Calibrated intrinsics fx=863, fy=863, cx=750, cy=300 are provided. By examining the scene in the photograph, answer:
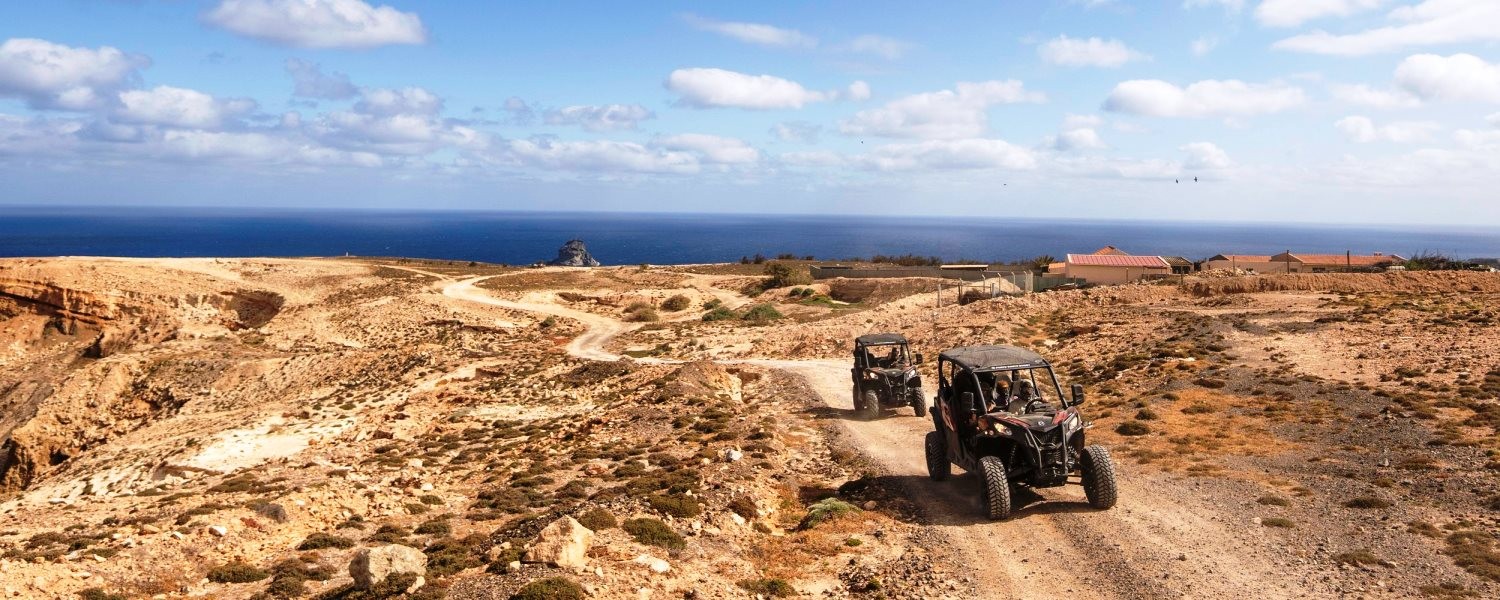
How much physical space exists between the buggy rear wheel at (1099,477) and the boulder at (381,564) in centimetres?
1087

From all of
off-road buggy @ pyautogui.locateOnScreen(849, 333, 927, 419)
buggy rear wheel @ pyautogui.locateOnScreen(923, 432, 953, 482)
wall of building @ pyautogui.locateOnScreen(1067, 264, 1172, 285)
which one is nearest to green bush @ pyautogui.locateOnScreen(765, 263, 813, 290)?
wall of building @ pyautogui.locateOnScreen(1067, 264, 1172, 285)

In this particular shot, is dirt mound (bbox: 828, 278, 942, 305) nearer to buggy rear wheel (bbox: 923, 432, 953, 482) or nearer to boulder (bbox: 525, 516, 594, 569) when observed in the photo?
buggy rear wheel (bbox: 923, 432, 953, 482)

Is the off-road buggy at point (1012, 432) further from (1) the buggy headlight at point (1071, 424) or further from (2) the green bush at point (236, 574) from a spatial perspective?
(2) the green bush at point (236, 574)

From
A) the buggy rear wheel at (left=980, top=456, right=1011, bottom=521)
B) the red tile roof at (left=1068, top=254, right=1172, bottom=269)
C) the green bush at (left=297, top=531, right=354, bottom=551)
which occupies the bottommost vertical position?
the green bush at (left=297, top=531, right=354, bottom=551)

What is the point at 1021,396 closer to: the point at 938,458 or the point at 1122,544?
the point at 938,458

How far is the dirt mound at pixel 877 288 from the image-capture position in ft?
199

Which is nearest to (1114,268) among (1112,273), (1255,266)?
(1112,273)

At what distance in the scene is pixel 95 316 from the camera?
55.3 metres


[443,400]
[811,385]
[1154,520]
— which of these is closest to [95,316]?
[443,400]

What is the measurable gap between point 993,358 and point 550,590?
9.19 m

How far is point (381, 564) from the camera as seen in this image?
12102 millimetres

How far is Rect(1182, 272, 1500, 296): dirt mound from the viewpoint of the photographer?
42.0 meters

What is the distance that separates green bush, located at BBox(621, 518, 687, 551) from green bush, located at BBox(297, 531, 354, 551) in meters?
5.04

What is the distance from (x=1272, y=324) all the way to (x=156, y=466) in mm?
39945
